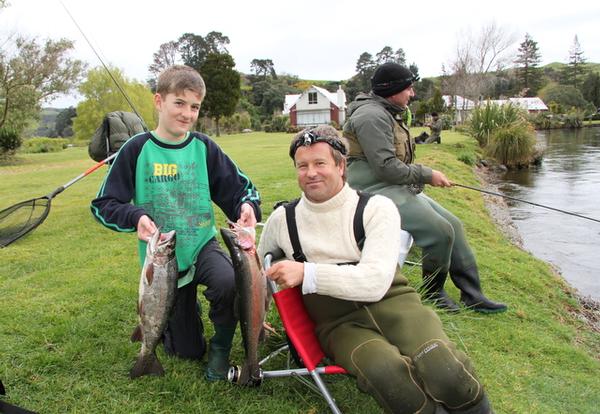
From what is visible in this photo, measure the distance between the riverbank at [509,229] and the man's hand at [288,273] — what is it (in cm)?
480

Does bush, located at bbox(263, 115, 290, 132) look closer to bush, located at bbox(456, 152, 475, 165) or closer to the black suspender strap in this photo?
bush, located at bbox(456, 152, 475, 165)

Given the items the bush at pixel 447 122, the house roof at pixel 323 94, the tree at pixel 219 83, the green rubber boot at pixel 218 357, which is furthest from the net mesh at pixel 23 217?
the house roof at pixel 323 94

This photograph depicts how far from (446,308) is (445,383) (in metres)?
2.35

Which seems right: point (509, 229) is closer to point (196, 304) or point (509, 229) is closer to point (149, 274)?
point (196, 304)

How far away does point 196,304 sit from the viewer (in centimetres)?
341

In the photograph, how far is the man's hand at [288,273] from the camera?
2.60m

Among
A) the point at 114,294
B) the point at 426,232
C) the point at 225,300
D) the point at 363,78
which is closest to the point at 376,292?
the point at 225,300

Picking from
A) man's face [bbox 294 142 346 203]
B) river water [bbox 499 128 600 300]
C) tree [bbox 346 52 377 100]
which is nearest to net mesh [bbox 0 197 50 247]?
man's face [bbox 294 142 346 203]

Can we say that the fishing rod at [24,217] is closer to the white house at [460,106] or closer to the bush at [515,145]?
the bush at [515,145]

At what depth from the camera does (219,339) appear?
316 cm

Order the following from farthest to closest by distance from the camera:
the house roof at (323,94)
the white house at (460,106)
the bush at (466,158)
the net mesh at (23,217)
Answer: the house roof at (323,94), the white house at (460,106), the bush at (466,158), the net mesh at (23,217)

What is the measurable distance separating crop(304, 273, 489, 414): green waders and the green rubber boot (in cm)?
72

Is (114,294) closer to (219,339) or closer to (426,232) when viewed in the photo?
(219,339)

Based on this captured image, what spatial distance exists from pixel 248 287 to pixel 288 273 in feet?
0.97
